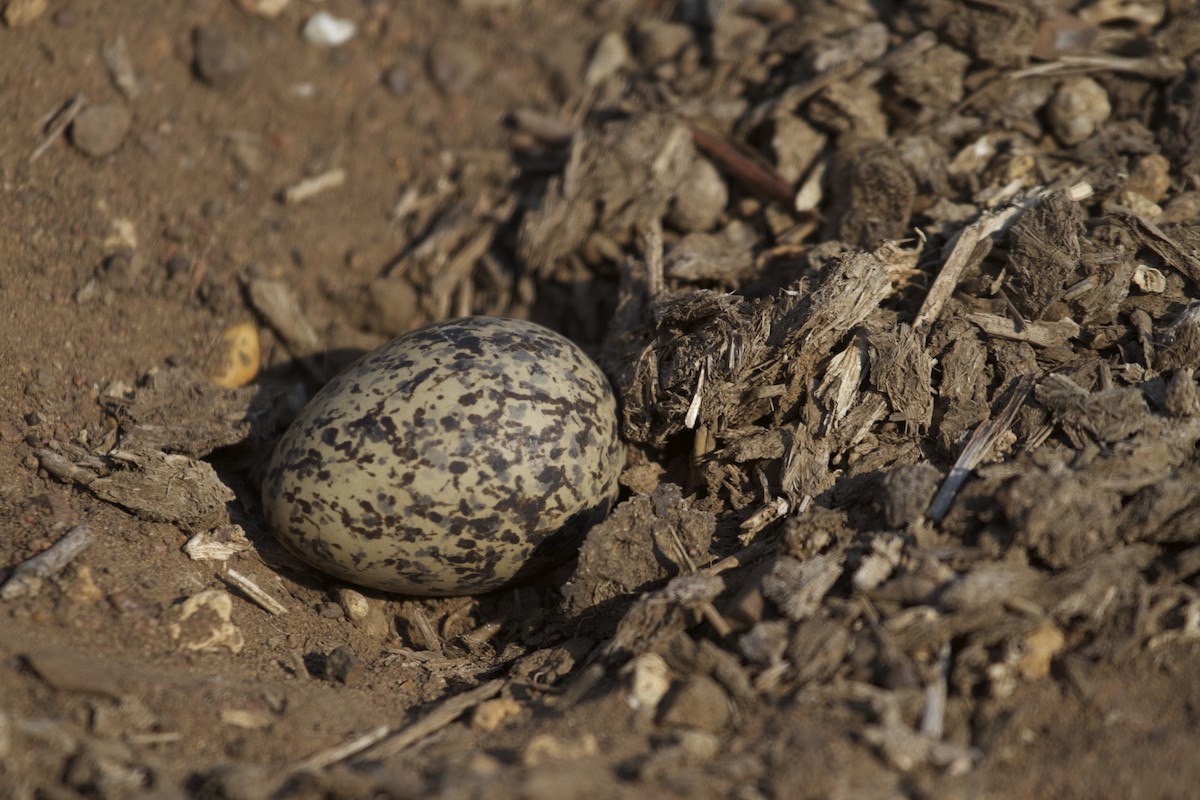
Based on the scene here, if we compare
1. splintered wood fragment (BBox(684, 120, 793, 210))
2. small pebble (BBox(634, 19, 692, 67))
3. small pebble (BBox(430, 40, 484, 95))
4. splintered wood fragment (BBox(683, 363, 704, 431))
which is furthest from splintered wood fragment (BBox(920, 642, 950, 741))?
small pebble (BBox(430, 40, 484, 95))

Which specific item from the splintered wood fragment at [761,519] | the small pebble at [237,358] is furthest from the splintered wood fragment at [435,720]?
the small pebble at [237,358]

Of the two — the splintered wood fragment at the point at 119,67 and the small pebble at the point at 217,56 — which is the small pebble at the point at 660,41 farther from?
the splintered wood fragment at the point at 119,67

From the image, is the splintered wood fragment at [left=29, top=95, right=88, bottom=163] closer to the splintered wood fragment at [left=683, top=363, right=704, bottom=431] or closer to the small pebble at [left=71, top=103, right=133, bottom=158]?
the small pebble at [left=71, top=103, right=133, bottom=158]

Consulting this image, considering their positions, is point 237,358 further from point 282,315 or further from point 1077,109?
point 1077,109

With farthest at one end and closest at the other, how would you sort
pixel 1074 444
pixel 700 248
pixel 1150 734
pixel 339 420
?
pixel 700 248
pixel 339 420
pixel 1074 444
pixel 1150 734

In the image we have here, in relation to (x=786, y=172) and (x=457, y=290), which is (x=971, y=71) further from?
(x=457, y=290)

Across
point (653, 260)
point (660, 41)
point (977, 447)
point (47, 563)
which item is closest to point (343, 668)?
point (47, 563)

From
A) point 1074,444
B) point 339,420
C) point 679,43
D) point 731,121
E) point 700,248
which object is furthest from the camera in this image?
point 679,43

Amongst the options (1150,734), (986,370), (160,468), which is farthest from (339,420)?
(1150,734)
